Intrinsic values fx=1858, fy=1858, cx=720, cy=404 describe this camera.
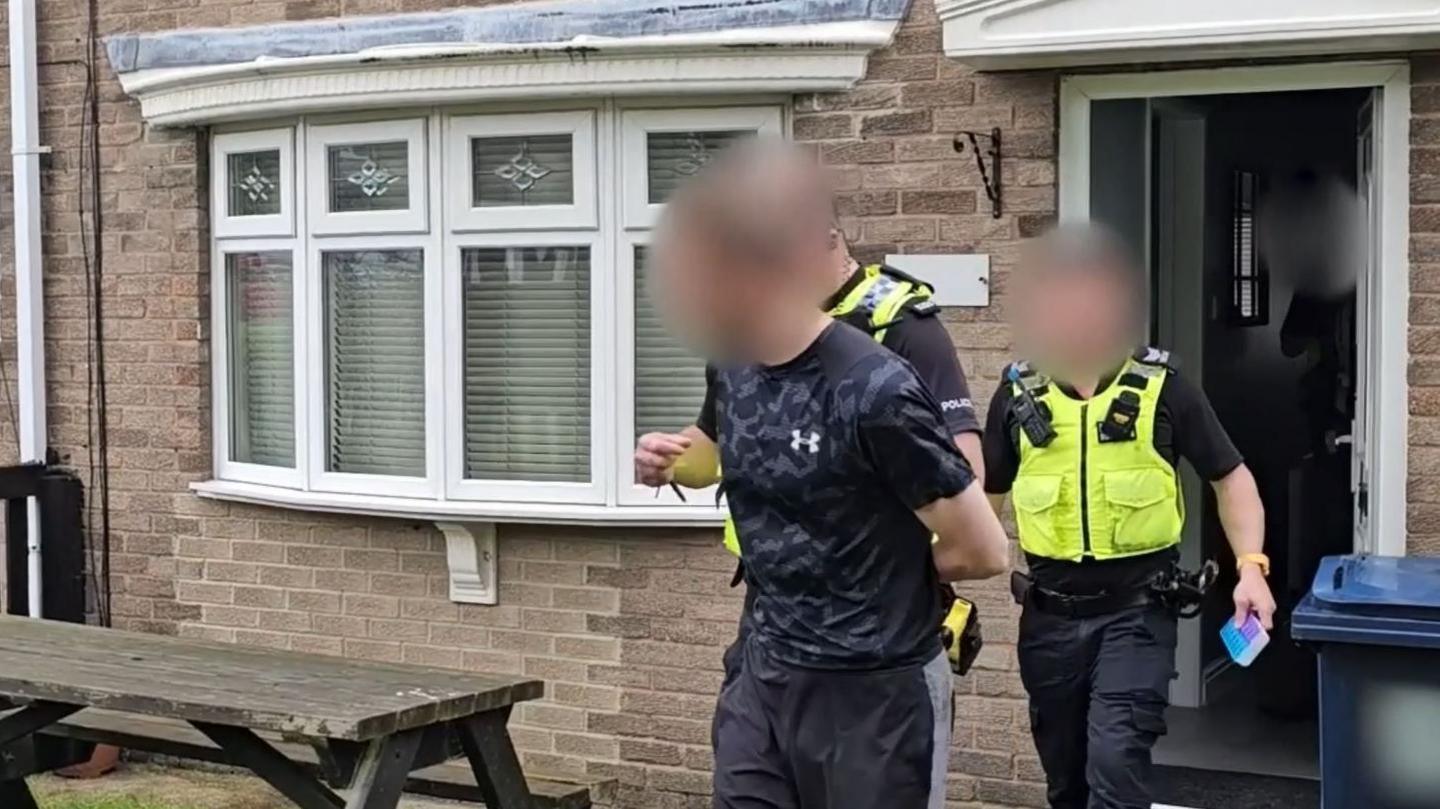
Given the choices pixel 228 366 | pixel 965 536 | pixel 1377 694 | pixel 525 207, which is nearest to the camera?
pixel 965 536

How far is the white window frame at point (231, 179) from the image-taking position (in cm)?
641

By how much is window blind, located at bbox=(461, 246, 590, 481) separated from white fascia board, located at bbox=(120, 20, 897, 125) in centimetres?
55

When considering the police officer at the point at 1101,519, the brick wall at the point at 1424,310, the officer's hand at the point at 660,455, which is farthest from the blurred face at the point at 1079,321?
the officer's hand at the point at 660,455

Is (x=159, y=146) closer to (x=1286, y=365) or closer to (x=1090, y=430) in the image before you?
(x=1090, y=430)

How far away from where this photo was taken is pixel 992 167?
17.5 ft

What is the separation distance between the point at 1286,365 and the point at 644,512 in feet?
9.44

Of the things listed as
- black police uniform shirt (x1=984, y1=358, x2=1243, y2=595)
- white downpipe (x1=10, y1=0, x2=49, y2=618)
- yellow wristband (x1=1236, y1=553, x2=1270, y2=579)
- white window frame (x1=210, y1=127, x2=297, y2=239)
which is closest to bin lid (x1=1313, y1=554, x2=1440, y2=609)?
yellow wristband (x1=1236, y1=553, x2=1270, y2=579)

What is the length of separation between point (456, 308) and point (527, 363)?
30 centimetres

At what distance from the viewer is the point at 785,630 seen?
3277 millimetres

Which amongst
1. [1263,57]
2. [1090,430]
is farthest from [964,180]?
[1090,430]

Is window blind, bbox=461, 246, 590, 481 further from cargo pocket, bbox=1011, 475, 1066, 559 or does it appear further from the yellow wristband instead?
the yellow wristband

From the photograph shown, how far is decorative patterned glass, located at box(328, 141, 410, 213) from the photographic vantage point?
6.20 m

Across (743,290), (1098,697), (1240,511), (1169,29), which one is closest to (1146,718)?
(1098,697)

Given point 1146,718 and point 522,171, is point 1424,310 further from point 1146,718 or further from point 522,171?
point 522,171
